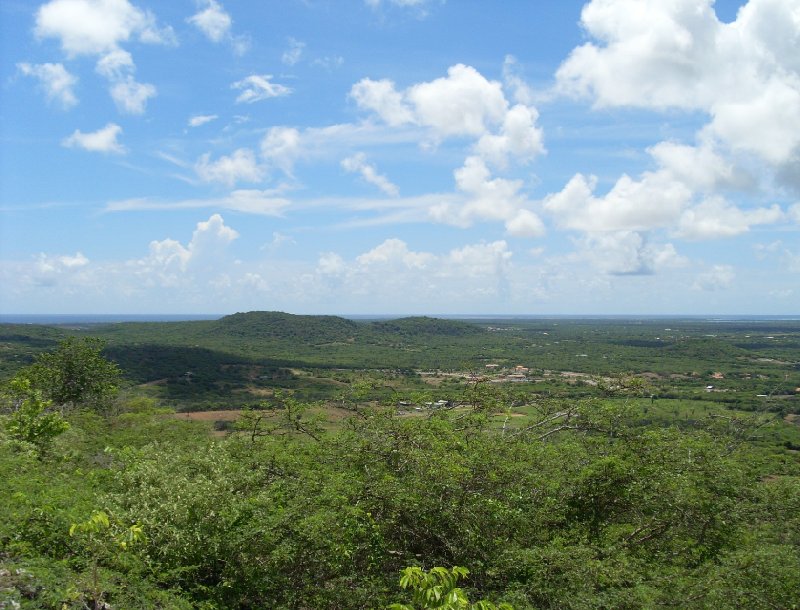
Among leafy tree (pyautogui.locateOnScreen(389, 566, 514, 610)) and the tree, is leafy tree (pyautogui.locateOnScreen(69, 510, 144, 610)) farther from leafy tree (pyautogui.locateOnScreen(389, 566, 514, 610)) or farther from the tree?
the tree

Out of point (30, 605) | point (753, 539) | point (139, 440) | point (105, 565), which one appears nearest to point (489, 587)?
point (753, 539)

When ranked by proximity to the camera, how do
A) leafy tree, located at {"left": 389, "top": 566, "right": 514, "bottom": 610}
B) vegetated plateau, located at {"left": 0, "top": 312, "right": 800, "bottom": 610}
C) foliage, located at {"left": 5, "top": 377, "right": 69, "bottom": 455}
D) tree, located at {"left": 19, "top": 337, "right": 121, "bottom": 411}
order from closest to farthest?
leafy tree, located at {"left": 389, "top": 566, "right": 514, "bottom": 610} < vegetated plateau, located at {"left": 0, "top": 312, "right": 800, "bottom": 610} < foliage, located at {"left": 5, "top": 377, "right": 69, "bottom": 455} < tree, located at {"left": 19, "top": 337, "right": 121, "bottom": 411}

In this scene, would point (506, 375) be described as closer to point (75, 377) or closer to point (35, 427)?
point (75, 377)

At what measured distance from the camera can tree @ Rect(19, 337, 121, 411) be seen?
3566cm

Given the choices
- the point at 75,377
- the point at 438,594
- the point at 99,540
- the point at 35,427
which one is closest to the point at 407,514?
the point at 99,540

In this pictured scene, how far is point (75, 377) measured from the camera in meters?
36.4

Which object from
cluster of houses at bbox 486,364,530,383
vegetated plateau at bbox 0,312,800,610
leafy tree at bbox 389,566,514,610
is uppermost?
leafy tree at bbox 389,566,514,610

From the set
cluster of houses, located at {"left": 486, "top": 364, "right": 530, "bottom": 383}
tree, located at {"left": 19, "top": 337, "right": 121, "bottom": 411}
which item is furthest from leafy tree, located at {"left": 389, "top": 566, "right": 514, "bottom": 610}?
cluster of houses, located at {"left": 486, "top": 364, "right": 530, "bottom": 383}

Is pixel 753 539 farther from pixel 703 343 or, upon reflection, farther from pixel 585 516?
pixel 703 343

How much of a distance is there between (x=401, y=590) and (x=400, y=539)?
2.33 metres

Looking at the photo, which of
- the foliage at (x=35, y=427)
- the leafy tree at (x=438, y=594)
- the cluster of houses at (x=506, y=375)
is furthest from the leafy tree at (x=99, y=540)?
the cluster of houses at (x=506, y=375)

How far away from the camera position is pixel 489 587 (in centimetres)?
1284

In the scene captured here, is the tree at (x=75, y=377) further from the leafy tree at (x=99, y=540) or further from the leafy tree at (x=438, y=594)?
the leafy tree at (x=438, y=594)

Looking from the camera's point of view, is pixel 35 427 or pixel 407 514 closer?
pixel 407 514
